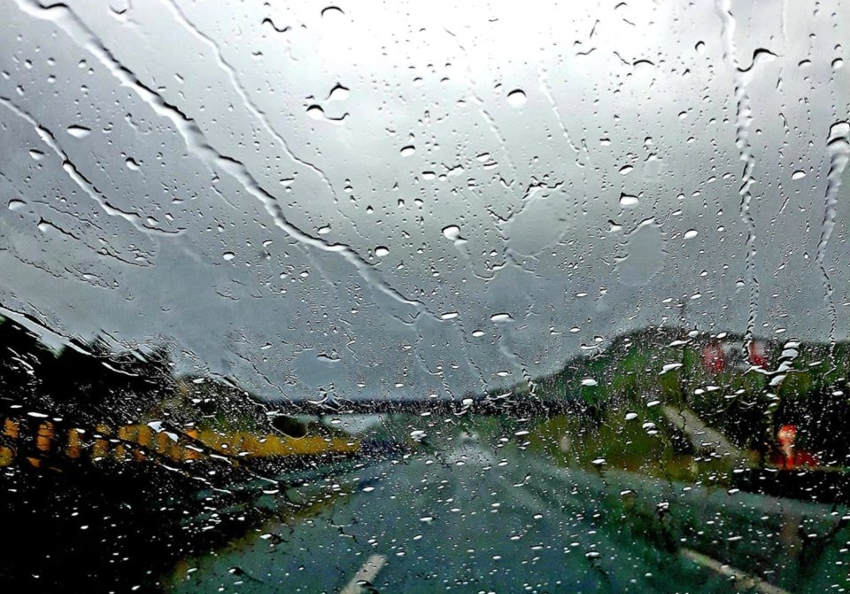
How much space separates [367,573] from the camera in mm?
2670

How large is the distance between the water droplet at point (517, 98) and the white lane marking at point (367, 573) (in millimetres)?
2002

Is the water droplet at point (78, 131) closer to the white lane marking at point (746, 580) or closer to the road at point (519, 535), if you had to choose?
the road at point (519, 535)

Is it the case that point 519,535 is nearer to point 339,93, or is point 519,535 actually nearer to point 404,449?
point 404,449

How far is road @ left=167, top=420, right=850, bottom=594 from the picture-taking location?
8.79 feet

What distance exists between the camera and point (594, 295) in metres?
2.77

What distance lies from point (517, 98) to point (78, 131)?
1586 millimetres

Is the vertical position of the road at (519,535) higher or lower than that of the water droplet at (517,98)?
lower

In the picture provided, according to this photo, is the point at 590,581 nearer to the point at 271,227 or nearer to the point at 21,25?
the point at 271,227

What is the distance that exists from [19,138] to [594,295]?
2315mm

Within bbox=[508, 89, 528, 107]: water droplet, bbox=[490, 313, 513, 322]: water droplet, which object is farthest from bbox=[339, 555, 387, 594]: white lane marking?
bbox=[508, 89, 528, 107]: water droplet

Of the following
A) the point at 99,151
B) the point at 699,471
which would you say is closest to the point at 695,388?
the point at 699,471

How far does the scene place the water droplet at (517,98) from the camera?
2.36m

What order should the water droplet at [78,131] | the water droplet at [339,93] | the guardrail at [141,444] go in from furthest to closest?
1. the guardrail at [141,444]
2. the water droplet at [339,93]
3. the water droplet at [78,131]

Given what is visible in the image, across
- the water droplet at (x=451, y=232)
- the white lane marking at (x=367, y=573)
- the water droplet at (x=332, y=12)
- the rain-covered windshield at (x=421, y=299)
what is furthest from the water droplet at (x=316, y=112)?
the white lane marking at (x=367, y=573)
